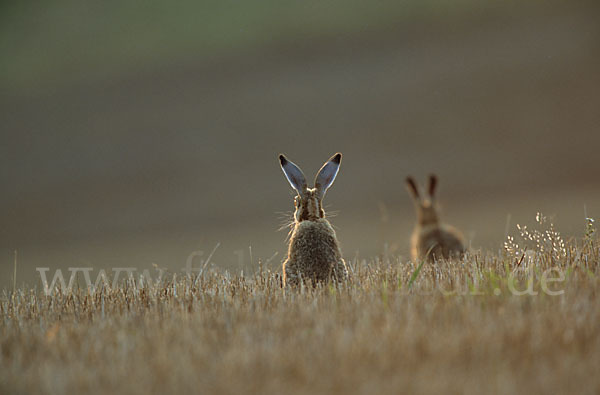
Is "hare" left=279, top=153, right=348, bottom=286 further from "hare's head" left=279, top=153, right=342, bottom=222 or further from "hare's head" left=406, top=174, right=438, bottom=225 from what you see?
"hare's head" left=406, top=174, right=438, bottom=225

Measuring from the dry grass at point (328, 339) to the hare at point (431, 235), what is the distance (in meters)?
3.18

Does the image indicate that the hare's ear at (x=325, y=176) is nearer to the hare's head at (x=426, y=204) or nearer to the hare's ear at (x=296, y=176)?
the hare's ear at (x=296, y=176)

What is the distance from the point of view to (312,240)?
700cm

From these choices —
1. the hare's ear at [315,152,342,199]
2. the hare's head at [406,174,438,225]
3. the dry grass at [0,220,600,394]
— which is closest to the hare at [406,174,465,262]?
the hare's head at [406,174,438,225]

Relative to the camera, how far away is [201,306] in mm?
5664

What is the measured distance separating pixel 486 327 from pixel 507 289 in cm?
124

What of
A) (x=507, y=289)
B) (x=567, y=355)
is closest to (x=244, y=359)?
(x=567, y=355)

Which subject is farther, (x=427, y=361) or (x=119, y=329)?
(x=119, y=329)

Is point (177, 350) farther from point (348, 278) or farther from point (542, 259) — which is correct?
point (542, 259)

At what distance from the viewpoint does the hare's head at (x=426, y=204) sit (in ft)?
36.6

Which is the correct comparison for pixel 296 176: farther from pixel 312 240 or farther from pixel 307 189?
pixel 312 240

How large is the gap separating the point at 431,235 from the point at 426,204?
1.28m

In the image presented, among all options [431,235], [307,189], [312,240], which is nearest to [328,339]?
[312,240]

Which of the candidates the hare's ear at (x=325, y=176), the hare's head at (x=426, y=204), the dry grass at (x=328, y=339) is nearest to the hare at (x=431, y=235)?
the hare's head at (x=426, y=204)
